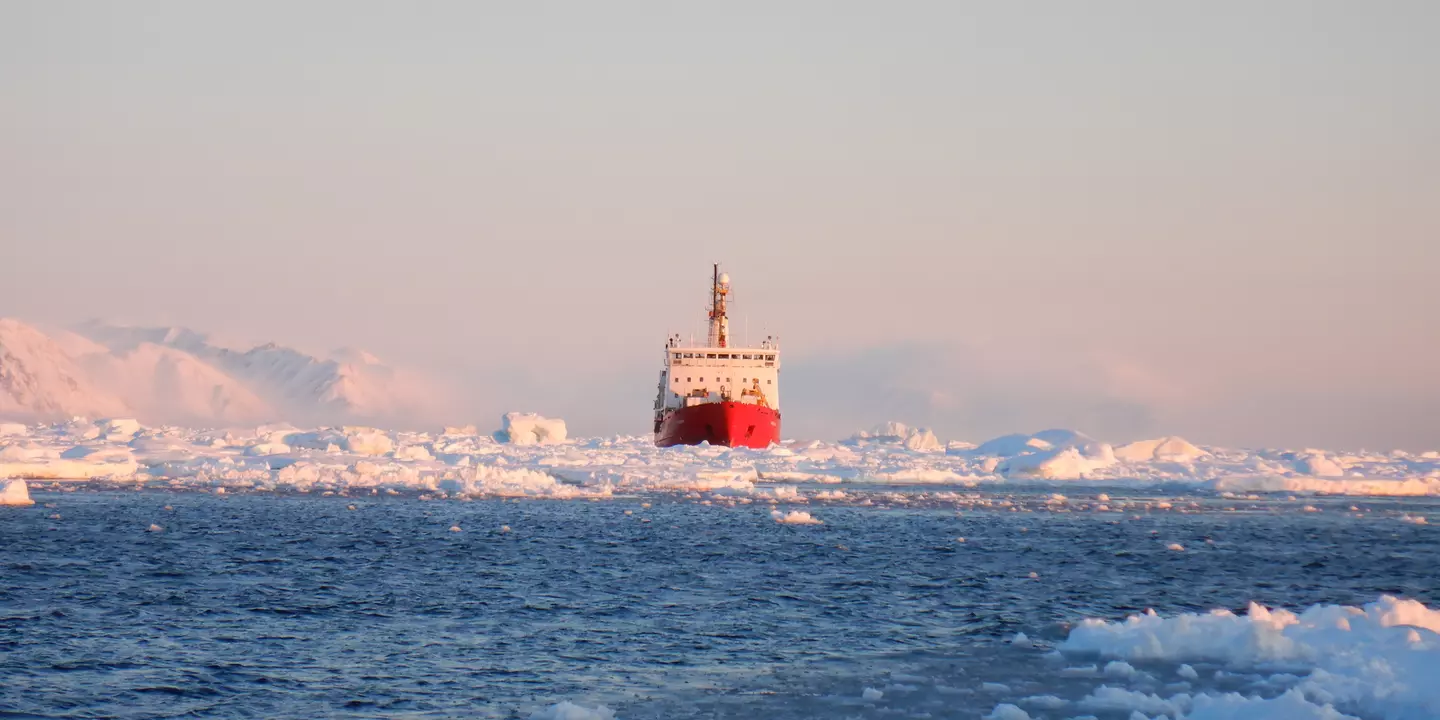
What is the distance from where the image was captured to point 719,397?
208ft

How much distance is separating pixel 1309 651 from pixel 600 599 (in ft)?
28.3

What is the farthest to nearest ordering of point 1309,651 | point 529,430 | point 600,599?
1. point 529,430
2. point 600,599
3. point 1309,651

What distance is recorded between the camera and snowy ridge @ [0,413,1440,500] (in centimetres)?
4097

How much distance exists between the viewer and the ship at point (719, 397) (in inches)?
2304

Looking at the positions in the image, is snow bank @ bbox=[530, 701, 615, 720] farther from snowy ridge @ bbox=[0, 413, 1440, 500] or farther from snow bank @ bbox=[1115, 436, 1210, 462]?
snow bank @ bbox=[1115, 436, 1210, 462]

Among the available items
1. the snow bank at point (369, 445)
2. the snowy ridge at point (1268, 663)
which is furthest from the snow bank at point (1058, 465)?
the snowy ridge at point (1268, 663)

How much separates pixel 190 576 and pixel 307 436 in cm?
3861

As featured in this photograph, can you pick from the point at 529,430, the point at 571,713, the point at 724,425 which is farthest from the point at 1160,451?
the point at 571,713

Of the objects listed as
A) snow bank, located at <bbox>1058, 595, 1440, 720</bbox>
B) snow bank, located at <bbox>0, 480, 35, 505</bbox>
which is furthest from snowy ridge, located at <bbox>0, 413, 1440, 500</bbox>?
snow bank, located at <bbox>1058, 595, 1440, 720</bbox>

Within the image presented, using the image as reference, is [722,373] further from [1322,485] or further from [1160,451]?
[1322,485]

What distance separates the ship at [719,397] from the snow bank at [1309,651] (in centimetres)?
4358

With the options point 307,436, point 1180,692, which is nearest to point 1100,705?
point 1180,692

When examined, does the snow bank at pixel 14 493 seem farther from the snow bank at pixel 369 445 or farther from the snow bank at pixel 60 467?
the snow bank at pixel 369 445

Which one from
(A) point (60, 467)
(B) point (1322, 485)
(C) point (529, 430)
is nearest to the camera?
(A) point (60, 467)
